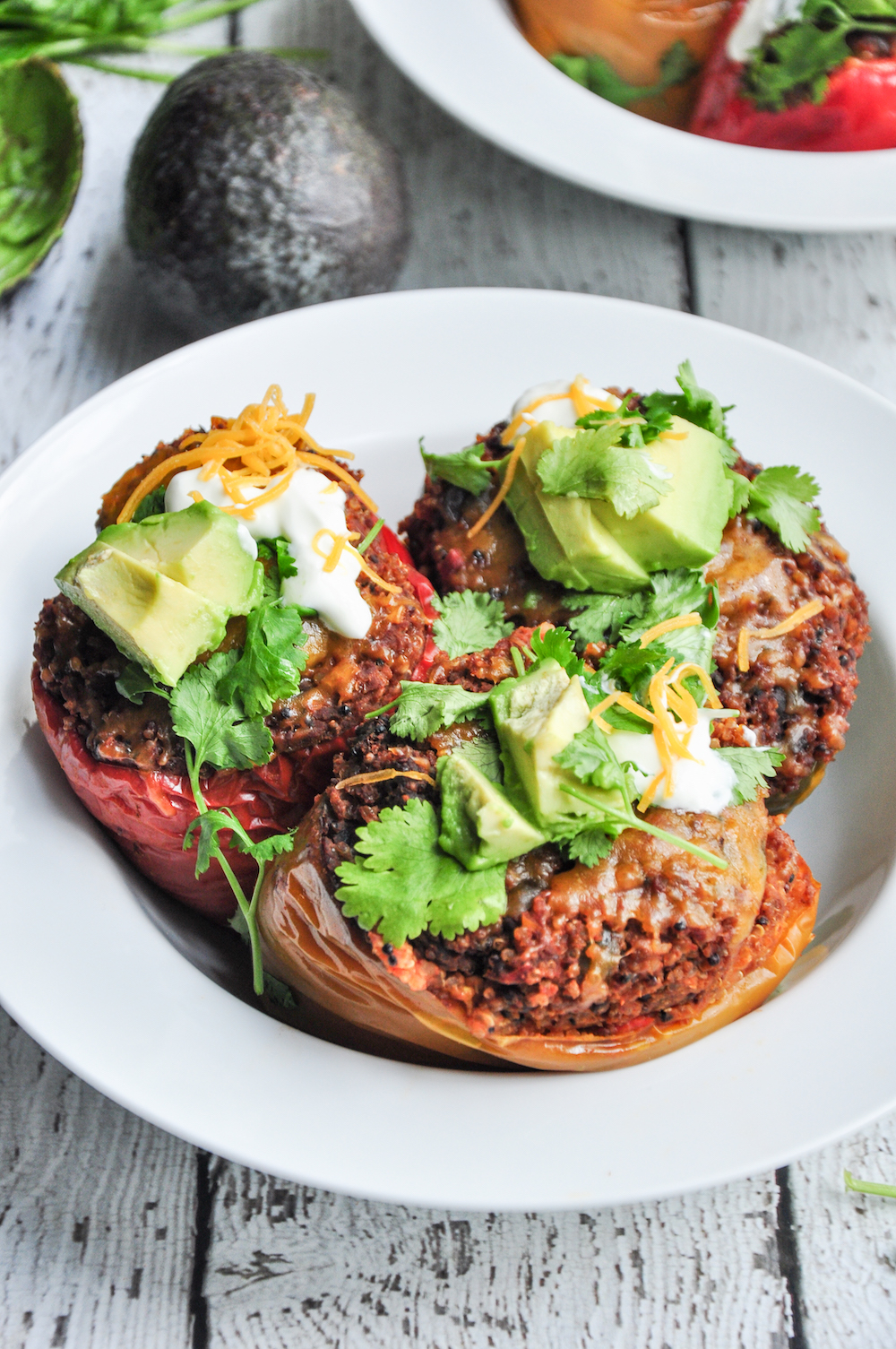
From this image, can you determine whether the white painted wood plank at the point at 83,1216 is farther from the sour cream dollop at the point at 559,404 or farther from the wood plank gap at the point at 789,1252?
the sour cream dollop at the point at 559,404

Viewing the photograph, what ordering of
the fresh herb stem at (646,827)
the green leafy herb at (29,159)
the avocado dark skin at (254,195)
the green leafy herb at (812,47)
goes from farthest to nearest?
the green leafy herb at (29,159) → the green leafy herb at (812,47) → the avocado dark skin at (254,195) → the fresh herb stem at (646,827)

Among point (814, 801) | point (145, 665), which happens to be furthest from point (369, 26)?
point (814, 801)

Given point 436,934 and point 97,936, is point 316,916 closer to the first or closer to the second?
point 436,934

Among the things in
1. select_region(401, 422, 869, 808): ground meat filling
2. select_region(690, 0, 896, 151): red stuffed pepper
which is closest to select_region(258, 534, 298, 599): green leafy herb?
select_region(401, 422, 869, 808): ground meat filling

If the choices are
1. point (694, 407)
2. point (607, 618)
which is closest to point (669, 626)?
point (607, 618)

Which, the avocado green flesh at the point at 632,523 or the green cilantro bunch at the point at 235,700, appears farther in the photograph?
the avocado green flesh at the point at 632,523

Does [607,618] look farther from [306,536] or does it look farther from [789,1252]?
[789,1252]

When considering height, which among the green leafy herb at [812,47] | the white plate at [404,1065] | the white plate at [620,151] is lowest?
the white plate at [404,1065]

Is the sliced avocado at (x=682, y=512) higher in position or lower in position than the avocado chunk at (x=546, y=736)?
higher

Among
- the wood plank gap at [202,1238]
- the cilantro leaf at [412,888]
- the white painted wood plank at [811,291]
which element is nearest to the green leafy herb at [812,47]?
the white painted wood plank at [811,291]
